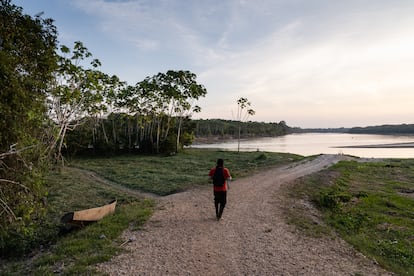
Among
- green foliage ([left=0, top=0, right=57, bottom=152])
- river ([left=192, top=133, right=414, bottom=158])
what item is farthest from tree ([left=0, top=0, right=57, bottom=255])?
river ([left=192, top=133, right=414, bottom=158])

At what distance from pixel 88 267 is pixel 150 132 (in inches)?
1293

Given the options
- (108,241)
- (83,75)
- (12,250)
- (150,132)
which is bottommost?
(12,250)

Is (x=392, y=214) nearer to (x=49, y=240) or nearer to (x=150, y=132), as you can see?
(x=49, y=240)

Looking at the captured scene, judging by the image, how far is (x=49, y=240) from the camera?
888 centimetres

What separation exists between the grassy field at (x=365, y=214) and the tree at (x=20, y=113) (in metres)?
7.87

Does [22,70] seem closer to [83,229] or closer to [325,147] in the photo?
[83,229]

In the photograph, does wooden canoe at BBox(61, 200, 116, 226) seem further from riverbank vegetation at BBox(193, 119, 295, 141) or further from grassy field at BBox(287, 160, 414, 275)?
riverbank vegetation at BBox(193, 119, 295, 141)

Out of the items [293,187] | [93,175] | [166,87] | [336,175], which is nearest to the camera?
[293,187]

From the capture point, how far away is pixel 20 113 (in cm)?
649

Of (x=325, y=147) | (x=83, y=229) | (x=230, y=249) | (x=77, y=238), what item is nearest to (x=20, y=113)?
(x=77, y=238)

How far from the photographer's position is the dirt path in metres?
6.28

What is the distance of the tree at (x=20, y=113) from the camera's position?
6.32m

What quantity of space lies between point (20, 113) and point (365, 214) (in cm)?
1195

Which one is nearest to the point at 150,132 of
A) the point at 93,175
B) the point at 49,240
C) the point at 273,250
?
the point at 93,175
